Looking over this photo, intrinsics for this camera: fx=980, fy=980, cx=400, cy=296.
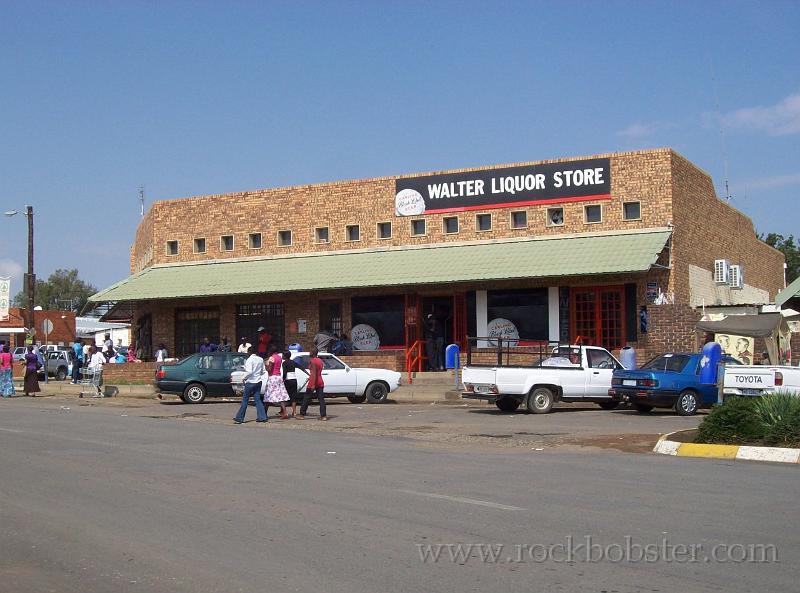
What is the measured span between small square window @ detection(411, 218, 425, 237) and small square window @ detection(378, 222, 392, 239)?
2.88ft

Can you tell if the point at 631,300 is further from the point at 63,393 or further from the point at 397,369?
the point at 63,393

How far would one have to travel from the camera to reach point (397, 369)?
3266cm

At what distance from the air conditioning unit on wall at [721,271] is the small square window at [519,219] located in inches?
263

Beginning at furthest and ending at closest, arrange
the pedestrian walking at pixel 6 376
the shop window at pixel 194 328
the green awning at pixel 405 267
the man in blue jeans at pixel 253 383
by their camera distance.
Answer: the shop window at pixel 194 328 → the pedestrian walking at pixel 6 376 → the green awning at pixel 405 267 → the man in blue jeans at pixel 253 383

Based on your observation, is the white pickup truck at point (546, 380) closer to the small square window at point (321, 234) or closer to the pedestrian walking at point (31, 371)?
the small square window at point (321, 234)

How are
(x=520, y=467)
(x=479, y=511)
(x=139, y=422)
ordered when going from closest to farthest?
(x=479, y=511), (x=520, y=467), (x=139, y=422)

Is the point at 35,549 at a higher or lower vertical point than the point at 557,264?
lower

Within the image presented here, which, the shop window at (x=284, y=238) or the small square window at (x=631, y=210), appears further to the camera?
the shop window at (x=284, y=238)

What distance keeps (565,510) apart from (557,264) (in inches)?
824

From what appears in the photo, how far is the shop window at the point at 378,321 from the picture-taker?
111 feet

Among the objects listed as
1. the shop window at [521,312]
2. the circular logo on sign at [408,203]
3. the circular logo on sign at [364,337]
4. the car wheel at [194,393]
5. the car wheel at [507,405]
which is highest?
the circular logo on sign at [408,203]

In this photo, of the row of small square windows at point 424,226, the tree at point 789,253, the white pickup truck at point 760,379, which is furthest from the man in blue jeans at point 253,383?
the tree at point 789,253

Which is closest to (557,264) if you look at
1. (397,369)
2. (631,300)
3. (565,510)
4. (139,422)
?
(631,300)

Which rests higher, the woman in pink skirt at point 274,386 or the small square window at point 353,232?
the small square window at point 353,232
